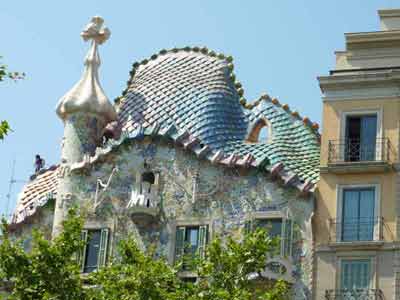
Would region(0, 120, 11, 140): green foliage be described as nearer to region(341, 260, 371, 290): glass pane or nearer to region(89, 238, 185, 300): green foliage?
region(89, 238, 185, 300): green foliage

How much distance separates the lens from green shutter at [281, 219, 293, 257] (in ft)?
125

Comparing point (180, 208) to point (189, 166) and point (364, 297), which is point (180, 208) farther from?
point (364, 297)

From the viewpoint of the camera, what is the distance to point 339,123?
39156 millimetres

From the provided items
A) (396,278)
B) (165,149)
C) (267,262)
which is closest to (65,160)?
(165,149)

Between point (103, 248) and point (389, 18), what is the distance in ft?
29.2

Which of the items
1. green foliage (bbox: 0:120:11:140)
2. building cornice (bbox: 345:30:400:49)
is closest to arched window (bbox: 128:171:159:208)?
building cornice (bbox: 345:30:400:49)

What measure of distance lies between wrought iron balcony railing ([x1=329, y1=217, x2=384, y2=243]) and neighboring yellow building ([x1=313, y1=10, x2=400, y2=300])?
23 mm

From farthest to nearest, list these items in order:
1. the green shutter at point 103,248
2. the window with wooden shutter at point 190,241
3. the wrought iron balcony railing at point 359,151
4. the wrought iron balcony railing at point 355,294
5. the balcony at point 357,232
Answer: the green shutter at point 103,248 → the window with wooden shutter at point 190,241 → the wrought iron balcony railing at point 359,151 → the balcony at point 357,232 → the wrought iron balcony railing at point 355,294

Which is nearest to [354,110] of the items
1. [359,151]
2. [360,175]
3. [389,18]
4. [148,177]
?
[359,151]

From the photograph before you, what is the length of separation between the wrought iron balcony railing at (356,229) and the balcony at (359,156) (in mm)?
1188

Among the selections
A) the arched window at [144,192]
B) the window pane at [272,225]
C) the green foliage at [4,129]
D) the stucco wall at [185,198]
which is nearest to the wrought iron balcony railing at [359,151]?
the stucco wall at [185,198]

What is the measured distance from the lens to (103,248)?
131 ft

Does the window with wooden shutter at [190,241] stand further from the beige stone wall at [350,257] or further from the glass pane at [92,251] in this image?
the beige stone wall at [350,257]

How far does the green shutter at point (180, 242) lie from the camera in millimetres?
39250
